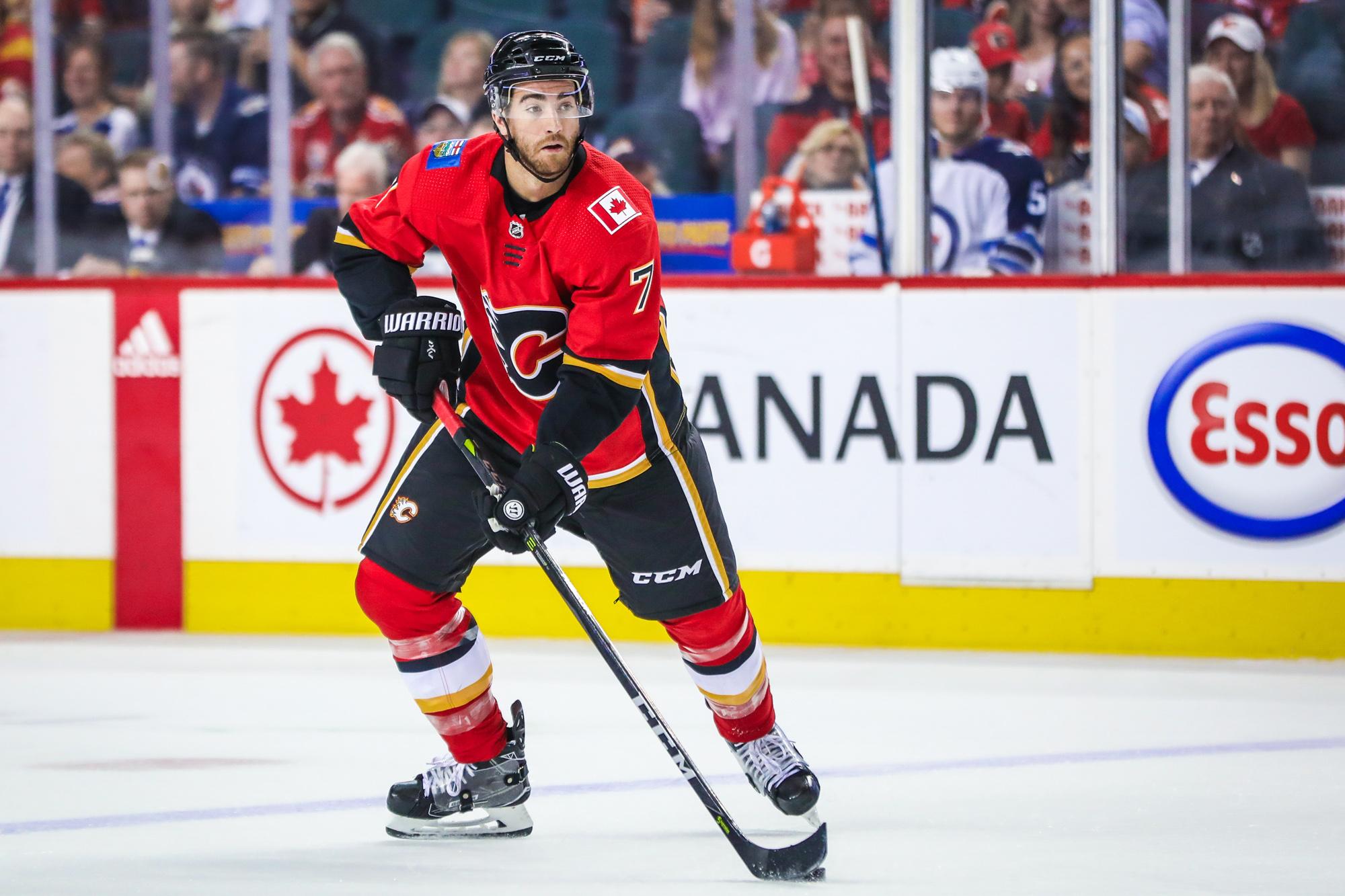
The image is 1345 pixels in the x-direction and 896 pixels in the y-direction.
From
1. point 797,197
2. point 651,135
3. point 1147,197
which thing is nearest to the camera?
point 1147,197

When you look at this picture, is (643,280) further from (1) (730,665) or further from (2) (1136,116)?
(2) (1136,116)

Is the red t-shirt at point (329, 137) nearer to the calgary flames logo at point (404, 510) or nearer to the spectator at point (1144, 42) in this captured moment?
the spectator at point (1144, 42)

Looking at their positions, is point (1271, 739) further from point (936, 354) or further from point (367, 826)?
point (367, 826)

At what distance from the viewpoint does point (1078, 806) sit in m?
3.42


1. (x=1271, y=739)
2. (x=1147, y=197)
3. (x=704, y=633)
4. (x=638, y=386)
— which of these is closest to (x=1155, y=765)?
(x=1271, y=739)

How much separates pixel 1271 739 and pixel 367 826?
6.15 ft

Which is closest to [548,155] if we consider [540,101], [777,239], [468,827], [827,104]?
[540,101]

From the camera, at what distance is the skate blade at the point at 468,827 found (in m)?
3.24

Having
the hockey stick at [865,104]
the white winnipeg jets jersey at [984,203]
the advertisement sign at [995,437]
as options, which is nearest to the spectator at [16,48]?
the hockey stick at [865,104]

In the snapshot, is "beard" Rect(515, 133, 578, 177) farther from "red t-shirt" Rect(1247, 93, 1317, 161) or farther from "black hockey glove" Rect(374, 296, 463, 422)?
"red t-shirt" Rect(1247, 93, 1317, 161)

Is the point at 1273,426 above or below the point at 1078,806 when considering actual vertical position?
above

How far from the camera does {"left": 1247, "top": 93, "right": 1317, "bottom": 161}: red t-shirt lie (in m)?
4.93

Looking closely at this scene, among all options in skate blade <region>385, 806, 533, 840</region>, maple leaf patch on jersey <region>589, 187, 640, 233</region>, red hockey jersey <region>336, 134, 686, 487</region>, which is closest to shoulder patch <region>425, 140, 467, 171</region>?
red hockey jersey <region>336, 134, 686, 487</region>

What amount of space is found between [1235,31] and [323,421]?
2.63m
